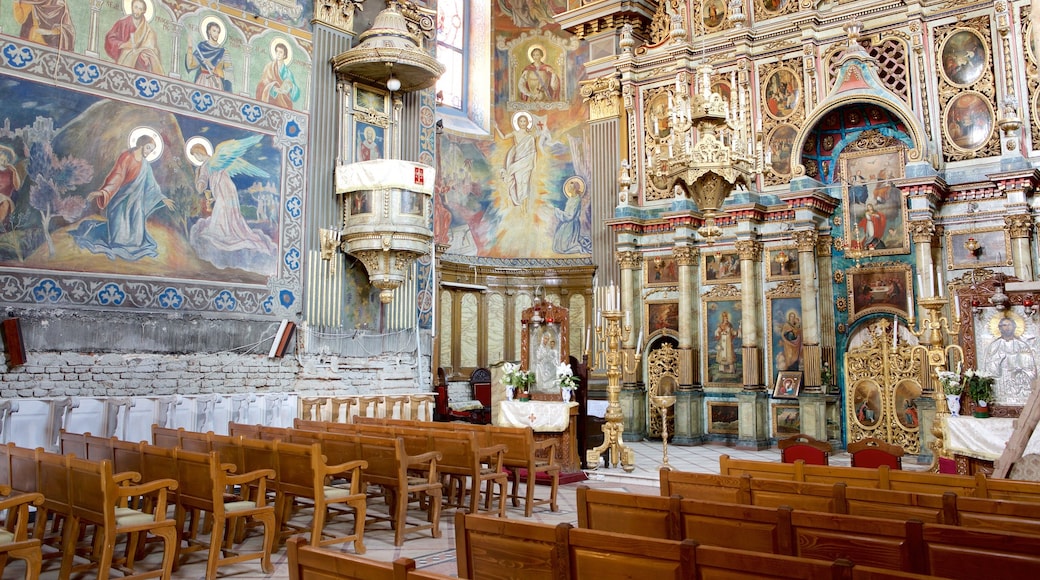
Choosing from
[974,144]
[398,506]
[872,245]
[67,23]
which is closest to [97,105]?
[67,23]

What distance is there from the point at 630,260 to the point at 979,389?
29.2 ft

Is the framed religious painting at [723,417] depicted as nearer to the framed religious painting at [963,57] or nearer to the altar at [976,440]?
the altar at [976,440]

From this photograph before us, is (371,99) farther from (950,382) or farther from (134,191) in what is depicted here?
(950,382)

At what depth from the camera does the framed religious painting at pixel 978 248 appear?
44.4 feet

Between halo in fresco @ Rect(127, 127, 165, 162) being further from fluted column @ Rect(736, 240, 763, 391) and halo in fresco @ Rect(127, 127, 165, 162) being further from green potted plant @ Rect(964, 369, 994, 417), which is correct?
green potted plant @ Rect(964, 369, 994, 417)

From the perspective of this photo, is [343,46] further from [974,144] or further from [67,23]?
[974,144]

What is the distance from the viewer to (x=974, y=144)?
1419 centimetres

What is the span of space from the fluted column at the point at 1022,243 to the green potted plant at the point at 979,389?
4475mm

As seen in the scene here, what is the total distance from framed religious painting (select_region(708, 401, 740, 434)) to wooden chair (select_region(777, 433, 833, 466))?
7531 mm

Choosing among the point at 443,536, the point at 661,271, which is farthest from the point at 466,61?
the point at 443,536

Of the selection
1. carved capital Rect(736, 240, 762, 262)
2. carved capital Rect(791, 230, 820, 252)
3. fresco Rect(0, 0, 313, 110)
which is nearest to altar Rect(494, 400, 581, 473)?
fresco Rect(0, 0, 313, 110)

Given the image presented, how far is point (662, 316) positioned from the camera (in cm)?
1750

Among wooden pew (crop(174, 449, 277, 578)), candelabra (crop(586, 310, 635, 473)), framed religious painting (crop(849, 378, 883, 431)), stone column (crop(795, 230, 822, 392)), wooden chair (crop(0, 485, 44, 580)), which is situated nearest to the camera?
wooden chair (crop(0, 485, 44, 580))

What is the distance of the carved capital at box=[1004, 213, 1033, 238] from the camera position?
1316 cm
